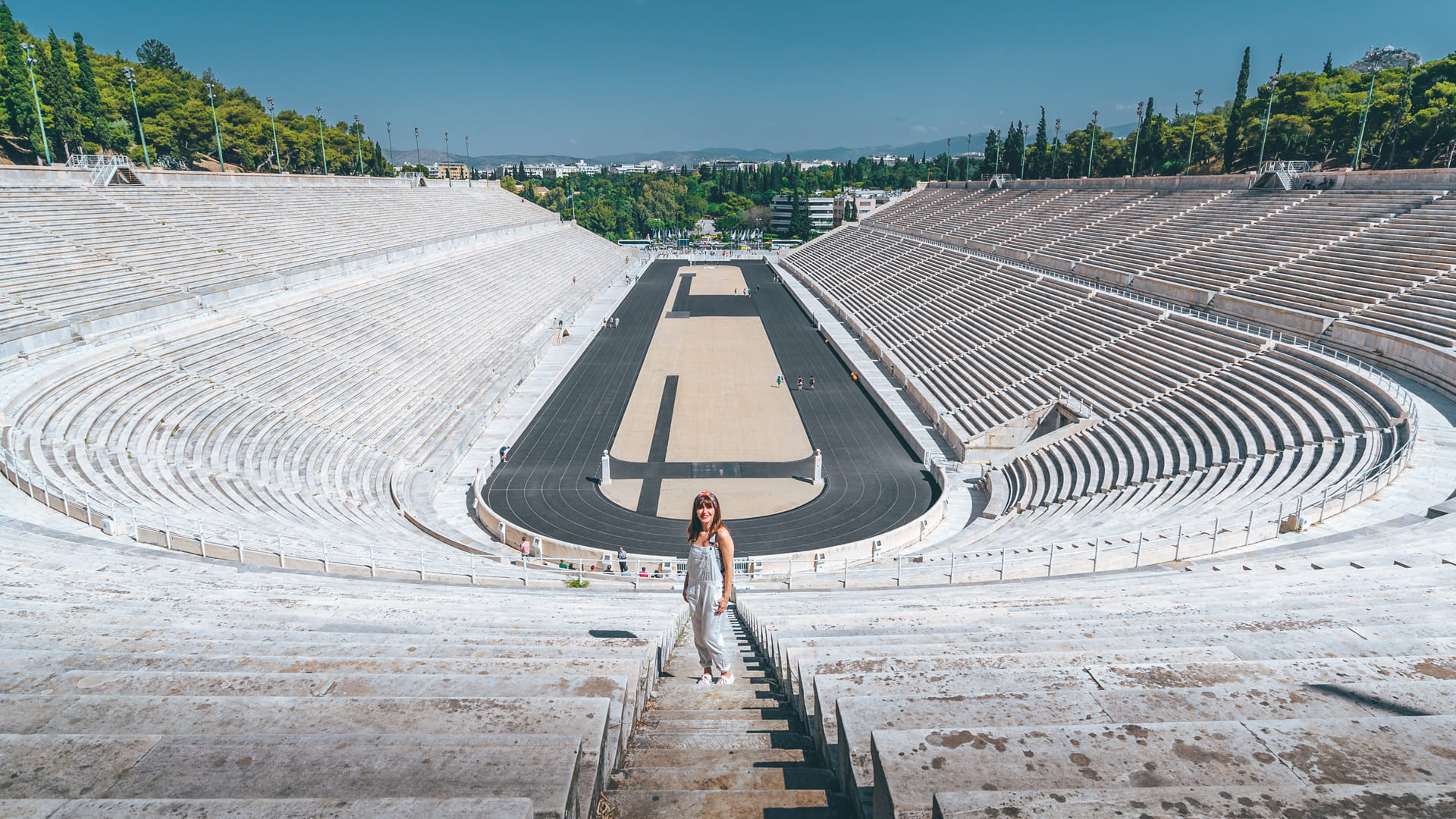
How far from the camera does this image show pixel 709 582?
6.23 metres

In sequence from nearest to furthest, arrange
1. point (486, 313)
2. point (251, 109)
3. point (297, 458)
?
point (297, 458), point (486, 313), point (251, 109)

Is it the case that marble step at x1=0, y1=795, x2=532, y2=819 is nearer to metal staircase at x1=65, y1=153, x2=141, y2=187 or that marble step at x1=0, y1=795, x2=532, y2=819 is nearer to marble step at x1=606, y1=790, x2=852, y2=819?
marble step at x1=606, y1=790, x2=852, y2=819

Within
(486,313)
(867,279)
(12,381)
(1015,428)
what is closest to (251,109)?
(486,313)

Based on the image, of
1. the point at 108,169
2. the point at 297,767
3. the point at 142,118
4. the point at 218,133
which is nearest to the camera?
the point at 297,767

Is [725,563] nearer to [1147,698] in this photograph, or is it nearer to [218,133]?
[1147,698]

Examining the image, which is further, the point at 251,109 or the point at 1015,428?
the point at 251,109

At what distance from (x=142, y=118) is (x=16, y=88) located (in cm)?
1409

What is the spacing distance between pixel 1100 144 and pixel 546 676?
315ft

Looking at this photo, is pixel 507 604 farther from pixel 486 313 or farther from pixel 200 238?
pixel 486 313

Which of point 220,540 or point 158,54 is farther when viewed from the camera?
point 158,54

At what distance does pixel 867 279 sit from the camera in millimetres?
55250

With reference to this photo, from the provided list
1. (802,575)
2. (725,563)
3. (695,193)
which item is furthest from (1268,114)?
(695,193)

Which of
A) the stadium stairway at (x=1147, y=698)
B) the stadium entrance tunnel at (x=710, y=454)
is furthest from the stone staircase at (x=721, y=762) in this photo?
the stadium entrance tunnel at (x=710, y=454)

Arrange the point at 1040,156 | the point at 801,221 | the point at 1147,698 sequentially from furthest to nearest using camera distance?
1. the point at 801,221
2. the point at 1040,156
3. the point at 1147,698
